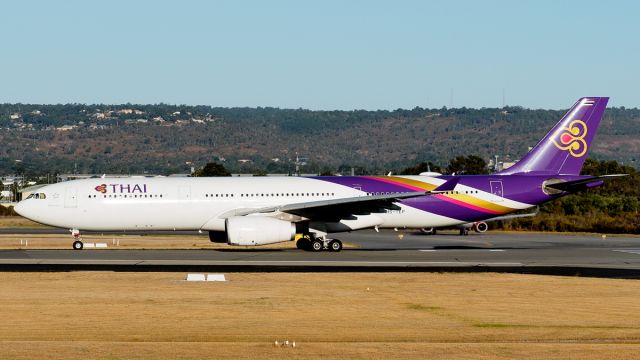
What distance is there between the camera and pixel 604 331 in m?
19.9

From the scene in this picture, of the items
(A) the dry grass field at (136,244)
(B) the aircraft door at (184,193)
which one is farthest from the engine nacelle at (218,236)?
(B) the aircraft door at (184,193)

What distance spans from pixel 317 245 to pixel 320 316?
22.1 meters

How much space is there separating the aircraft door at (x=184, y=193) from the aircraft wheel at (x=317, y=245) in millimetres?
5817

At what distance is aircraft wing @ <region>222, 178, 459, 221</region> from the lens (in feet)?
140

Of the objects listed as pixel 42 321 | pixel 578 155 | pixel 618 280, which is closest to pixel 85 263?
pixel 42 321

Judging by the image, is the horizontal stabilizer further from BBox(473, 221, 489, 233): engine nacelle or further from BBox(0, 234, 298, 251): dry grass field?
BBox(473, 221, 489, 233): engine nacelle

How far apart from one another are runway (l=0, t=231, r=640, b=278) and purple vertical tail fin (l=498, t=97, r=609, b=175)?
3.81m

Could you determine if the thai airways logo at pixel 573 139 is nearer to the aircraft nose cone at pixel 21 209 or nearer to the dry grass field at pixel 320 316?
the dry grass field at pixel 320 316

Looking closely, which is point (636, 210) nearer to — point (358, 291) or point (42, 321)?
point (358, 291)

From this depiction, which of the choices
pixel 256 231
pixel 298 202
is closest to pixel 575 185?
pixel 298 202

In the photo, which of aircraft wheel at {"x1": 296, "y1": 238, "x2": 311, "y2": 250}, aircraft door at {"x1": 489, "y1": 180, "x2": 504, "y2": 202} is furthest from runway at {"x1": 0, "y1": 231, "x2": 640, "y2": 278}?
aircraft door at {"x1": 489, "y1": 180, "x2": 504, "y2": 202}

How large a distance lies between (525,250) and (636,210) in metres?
37.2

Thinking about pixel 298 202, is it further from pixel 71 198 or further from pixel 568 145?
pixel 568 145

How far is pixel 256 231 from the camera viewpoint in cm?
4125
